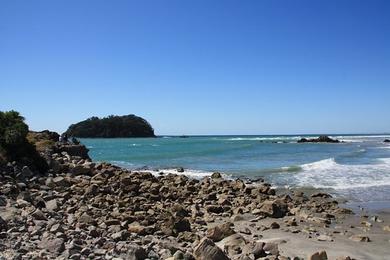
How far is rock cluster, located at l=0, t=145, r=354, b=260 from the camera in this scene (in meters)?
8.55

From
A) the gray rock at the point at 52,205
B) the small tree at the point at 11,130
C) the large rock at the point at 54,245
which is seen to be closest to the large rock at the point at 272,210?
the gray rock at the point at 52,205

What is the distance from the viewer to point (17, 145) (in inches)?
785

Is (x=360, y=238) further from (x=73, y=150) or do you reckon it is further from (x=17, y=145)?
(x=73, y=150)

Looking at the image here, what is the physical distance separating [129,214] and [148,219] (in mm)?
1005

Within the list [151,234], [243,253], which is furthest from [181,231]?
[243,253]

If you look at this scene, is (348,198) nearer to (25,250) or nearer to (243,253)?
(243,253)

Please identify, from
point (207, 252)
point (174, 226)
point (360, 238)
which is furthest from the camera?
point (360, 238)

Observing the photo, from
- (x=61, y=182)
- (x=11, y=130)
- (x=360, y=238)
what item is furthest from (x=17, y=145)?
(x=360, y=238)

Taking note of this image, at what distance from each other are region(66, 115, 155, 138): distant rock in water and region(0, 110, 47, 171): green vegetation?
146 m

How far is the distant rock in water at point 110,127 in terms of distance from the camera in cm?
16600

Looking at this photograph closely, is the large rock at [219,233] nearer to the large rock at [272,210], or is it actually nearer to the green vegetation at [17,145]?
the large rock at [272,210]

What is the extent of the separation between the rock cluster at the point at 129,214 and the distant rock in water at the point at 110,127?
146749 millimetres

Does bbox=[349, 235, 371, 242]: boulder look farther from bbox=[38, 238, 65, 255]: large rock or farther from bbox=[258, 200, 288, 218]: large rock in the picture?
bbox=[38, 238, 65, 255]: large rock

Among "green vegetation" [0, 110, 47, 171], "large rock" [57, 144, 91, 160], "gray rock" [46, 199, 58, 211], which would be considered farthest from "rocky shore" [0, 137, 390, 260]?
"large rock" [57, 144, 91, 160]
